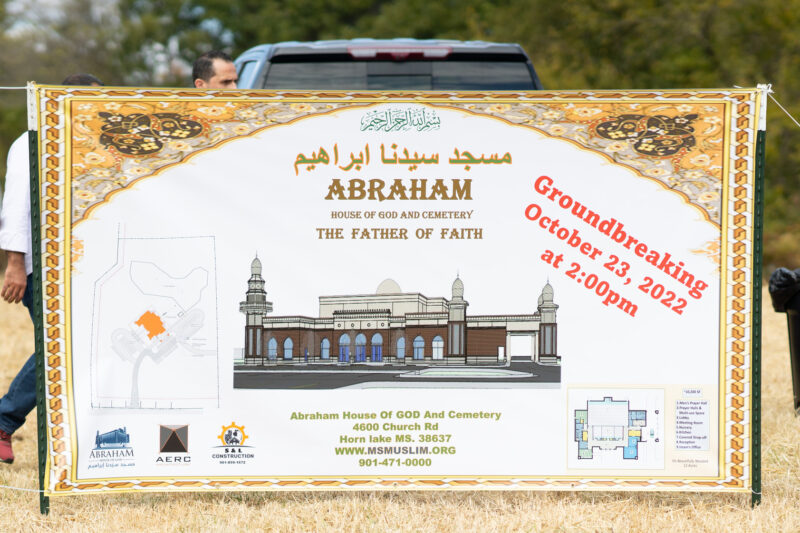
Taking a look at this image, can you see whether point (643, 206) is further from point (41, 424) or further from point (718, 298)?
point (41, 424)

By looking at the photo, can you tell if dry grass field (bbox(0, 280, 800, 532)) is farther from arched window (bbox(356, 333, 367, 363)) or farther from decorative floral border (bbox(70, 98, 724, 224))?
decorative floral border (bbox(70, 98, 724, 224))

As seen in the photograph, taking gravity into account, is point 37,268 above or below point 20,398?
above

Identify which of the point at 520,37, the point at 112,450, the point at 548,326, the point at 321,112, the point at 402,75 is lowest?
the point at 112,450

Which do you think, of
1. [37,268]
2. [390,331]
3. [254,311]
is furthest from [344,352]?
[37,268]

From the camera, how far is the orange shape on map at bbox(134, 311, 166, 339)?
169 inches

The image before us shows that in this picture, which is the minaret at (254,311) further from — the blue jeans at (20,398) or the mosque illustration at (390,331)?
the blue jeans at (20,398)

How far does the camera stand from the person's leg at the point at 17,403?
16.6ft

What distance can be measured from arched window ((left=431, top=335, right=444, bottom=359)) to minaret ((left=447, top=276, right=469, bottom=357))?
0.03 meters

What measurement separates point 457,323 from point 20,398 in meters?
2.42

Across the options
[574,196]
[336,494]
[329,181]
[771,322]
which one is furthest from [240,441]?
[771,322]

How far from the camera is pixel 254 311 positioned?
4301mm

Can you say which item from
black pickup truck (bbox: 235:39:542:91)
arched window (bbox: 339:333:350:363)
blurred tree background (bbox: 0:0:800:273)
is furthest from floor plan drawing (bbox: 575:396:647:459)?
blurred tree background (bbox: 0:0:800:273)

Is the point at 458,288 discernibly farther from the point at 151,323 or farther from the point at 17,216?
the point at 17,216

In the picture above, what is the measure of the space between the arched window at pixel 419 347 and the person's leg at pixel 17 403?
6.78ft
